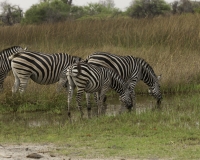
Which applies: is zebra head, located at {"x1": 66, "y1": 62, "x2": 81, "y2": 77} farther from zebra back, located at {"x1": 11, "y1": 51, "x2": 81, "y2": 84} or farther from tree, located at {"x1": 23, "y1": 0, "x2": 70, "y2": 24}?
tree, located at {"x1": 23, "y1": 0, "x2": 70, "y2": 24}

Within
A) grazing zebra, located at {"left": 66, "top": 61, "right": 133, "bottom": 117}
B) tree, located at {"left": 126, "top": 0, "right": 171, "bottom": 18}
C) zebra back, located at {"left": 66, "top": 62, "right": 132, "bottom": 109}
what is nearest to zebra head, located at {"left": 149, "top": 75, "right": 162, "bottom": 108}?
grazing zebra, located at {"left": 66, "top": 61, "right": 133, "bottom": 117}

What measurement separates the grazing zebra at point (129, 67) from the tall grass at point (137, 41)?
5.27 ft

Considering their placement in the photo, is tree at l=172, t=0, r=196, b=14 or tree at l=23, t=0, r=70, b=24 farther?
tree at l=172, t=0, r=196, b=14

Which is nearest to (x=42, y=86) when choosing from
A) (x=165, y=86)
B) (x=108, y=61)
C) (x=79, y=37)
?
(x=108, y=61)

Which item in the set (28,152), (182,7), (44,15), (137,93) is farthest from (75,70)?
(182,7)

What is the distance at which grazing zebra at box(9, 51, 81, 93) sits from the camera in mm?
11352

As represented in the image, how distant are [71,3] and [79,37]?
92.4ft

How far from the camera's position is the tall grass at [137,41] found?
46.3 ft

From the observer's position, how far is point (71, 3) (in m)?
47.2

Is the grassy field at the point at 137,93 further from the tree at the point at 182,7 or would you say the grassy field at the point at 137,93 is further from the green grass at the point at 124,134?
the tree at the point at 182,7

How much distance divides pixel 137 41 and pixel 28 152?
38.6ft

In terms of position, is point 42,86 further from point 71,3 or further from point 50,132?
point 71,3

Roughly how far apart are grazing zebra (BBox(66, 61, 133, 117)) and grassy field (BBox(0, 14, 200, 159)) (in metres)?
0.82

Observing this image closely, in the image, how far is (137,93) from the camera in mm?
13562
